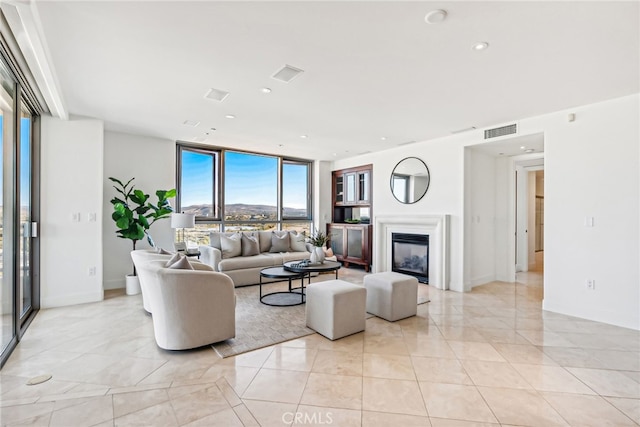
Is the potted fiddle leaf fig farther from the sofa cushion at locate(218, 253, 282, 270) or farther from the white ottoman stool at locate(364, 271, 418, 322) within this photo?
the white ottoman stool at locate(364, 271, 418, 322)

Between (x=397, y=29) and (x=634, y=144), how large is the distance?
3.20 meters

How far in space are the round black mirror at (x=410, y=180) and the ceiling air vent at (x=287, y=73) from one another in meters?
3.52

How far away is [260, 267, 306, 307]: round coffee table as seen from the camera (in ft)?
13.6

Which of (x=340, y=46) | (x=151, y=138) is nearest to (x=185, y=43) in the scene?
(x=340, y=46)

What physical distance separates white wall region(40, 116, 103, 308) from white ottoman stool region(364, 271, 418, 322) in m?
3.85

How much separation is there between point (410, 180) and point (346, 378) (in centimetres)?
437

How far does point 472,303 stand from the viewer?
4.36 metres

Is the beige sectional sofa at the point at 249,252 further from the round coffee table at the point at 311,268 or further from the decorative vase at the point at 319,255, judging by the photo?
the decorative vase at the point at 319,255

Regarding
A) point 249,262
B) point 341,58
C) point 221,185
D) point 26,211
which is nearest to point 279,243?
point 249,262

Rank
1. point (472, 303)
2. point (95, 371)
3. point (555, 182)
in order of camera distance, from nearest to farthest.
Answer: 1. point (95, 371)
2. point (555, 182)
3. point (472, 303)

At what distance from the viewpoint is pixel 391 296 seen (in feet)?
11.6

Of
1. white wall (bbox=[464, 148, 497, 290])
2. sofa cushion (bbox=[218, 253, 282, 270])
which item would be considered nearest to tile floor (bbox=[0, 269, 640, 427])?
sofa cushion (bbox=[218, 253, 282, 270])

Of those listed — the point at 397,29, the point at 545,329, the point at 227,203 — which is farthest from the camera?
the point at 227,203

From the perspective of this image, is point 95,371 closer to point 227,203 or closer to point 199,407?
point 199,407
